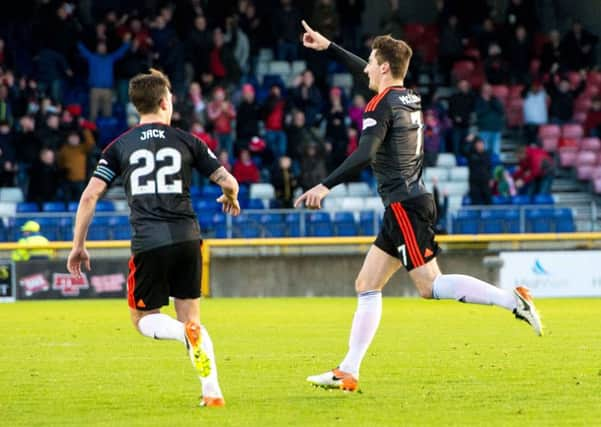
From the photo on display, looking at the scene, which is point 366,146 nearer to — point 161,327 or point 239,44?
point 161,327

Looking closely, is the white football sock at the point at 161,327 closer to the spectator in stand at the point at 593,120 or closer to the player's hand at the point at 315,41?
the player's hand at the point at 315,41

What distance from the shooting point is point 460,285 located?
9.55 metres

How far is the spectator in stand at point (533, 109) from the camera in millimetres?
30125

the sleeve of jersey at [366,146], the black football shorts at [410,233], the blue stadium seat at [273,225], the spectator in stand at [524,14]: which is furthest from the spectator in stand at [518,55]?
the sleeve of jersey at [366,146]

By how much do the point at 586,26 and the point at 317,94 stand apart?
842 centimetres

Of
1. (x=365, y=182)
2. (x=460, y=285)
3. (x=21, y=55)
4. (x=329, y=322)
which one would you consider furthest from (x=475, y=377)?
(x=21, y=55)

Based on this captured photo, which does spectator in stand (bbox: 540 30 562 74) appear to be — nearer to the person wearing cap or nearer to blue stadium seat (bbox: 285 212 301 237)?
blue stadium seat (bbox: 285 212 301 237)

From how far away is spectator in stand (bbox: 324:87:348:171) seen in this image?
27.3 m

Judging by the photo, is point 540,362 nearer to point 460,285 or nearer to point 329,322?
point 460,285

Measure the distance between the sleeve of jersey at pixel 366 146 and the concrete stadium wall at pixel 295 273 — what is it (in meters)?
14.7

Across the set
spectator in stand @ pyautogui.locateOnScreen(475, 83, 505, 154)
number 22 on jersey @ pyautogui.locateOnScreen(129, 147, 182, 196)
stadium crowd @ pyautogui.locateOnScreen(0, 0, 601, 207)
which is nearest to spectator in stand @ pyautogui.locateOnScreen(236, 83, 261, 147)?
stadium crowd @ pyautogui.locateOnScreen(0, 0, 601, 207)

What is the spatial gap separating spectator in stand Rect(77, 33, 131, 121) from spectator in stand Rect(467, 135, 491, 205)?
6702 millimetres

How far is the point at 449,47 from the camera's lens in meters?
31.1

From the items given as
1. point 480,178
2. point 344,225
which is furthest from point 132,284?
point 480,178
